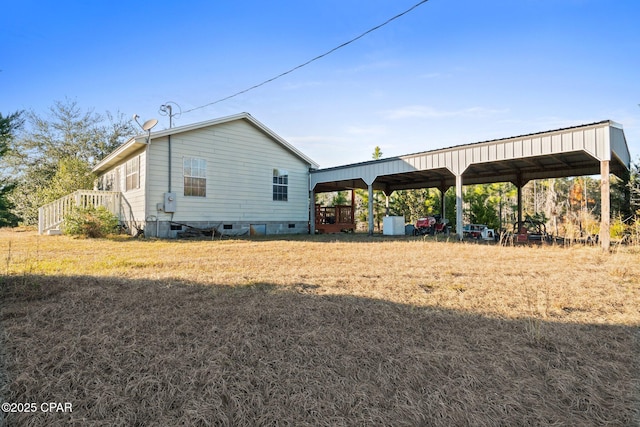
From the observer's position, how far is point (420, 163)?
1194cm

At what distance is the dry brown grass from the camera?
1945 mm

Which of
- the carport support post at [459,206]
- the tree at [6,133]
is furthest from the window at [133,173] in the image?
the carport support post at [459,206]

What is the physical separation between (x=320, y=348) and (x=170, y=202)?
10.8m

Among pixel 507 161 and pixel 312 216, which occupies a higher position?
pixel 507 161

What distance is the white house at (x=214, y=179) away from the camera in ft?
38.6

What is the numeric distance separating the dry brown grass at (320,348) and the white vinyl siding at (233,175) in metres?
7.25

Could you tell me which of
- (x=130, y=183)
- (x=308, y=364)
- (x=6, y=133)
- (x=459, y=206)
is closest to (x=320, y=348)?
(x=308, y=364)

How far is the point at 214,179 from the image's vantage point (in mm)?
13094

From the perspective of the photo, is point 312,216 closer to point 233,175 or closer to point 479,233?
point 233,175

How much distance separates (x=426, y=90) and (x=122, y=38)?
32.5 ft

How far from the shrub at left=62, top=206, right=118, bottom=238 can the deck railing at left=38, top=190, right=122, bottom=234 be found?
5.11 feet

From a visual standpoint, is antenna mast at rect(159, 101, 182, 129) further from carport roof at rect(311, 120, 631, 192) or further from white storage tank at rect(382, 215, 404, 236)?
white storage tank at rect(382, 215, 404, 236)

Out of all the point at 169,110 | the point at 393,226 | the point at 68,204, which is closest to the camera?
the point at 68,204

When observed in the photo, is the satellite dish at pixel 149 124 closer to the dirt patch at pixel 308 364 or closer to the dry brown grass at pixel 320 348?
the dry brown grass at pixel 320 348
